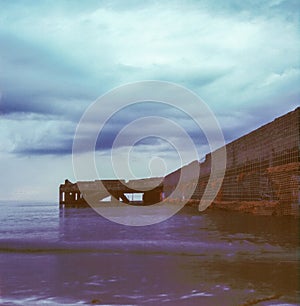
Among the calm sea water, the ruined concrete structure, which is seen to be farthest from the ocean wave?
the ruined concrete structure

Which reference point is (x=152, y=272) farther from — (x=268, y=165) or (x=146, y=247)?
(x=268, y=165)

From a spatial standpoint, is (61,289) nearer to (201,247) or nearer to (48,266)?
(48,266)

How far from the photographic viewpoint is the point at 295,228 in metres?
14.8

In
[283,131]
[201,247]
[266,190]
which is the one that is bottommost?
[201,247]

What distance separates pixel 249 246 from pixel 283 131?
884cm

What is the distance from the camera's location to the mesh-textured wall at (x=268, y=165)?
17344 millimetres

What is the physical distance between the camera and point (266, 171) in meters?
20.8

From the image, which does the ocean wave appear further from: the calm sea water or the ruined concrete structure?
the ruined concrete structure

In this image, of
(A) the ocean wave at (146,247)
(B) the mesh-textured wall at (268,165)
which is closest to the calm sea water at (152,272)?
(A) the ocean wave at (146,247)

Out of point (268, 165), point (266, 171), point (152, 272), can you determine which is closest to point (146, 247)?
point (152, 272)

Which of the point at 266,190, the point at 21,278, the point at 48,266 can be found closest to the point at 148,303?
the point at 21,278

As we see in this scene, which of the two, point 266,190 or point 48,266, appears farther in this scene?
point 266,190

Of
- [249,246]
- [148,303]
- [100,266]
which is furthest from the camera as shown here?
[249,246]

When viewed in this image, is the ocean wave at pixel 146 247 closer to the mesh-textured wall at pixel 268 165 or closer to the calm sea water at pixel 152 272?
the calm sea water at pixel 152 272
